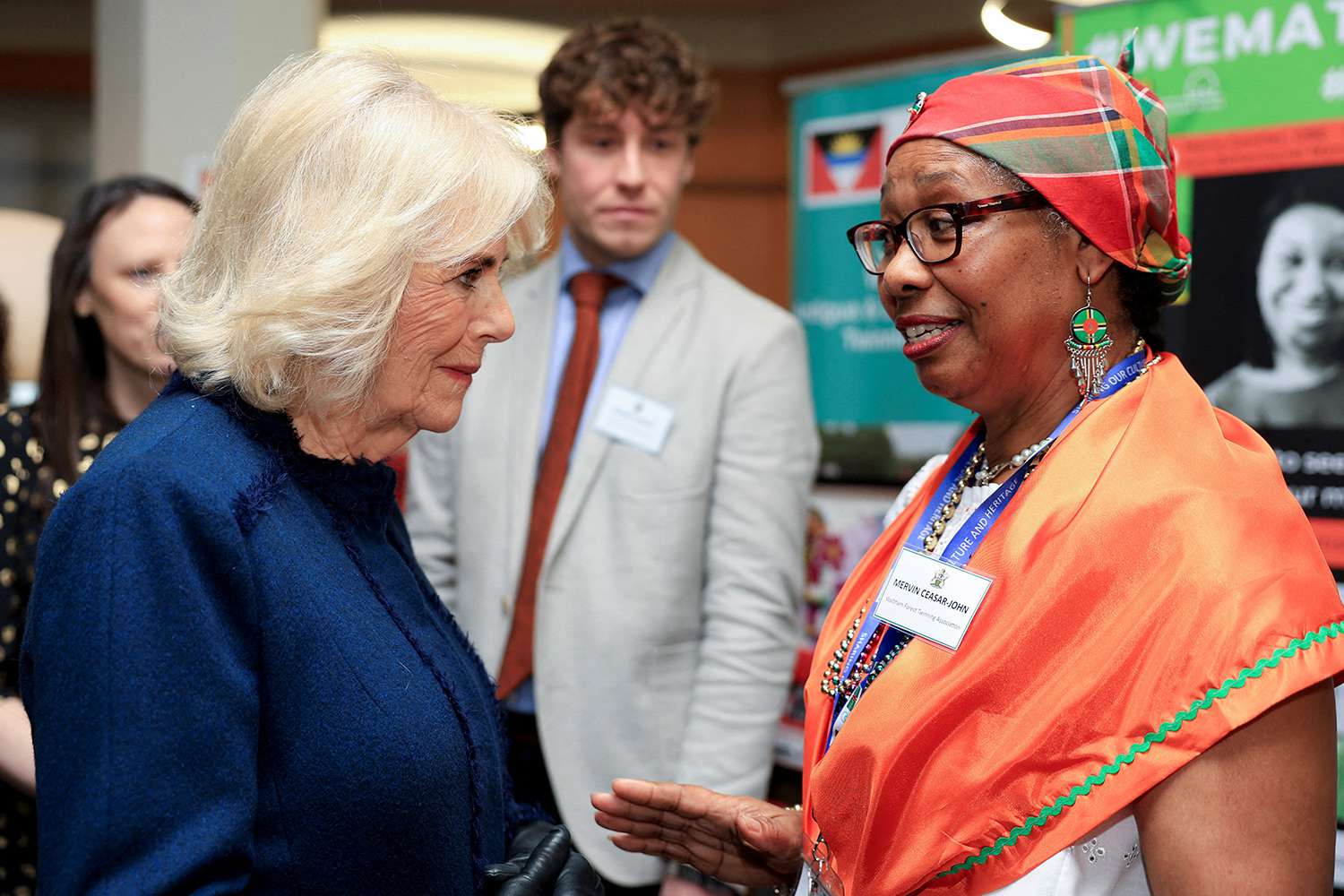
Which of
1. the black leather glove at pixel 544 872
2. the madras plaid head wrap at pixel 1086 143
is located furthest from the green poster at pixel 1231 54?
the black leather glove at pixel 544 872

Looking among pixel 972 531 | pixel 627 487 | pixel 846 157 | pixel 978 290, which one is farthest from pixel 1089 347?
pixel 846 157

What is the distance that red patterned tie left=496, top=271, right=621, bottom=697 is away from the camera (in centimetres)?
236

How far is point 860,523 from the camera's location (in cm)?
308

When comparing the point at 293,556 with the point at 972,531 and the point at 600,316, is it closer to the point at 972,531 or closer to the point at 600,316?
the point at 972,531

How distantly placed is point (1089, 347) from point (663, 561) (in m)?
1.06

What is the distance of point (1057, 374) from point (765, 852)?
0.70m

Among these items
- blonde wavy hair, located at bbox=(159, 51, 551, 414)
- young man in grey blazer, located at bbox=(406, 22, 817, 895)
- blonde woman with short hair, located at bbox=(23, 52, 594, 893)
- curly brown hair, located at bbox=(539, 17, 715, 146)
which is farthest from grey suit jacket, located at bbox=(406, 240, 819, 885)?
blonde wavy hair, located at bbox=(159, 51, 551, 414)

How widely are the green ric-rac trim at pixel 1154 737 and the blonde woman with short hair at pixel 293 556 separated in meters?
0.51

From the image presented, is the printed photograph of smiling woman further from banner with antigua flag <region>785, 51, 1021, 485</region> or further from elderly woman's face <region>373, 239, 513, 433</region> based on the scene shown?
elderly woman's face <region>373, 239, 513, 433</region>

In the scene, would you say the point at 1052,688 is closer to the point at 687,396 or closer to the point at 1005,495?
the point at 1005,495

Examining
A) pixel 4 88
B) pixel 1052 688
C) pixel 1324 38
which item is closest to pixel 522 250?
pixel 1052 688

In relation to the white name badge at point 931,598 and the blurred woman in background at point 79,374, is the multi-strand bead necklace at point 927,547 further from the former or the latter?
the blurred woman in background at point 79,374

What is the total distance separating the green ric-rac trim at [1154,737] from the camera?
1165mm

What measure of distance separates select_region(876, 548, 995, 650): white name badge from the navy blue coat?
0.50m
